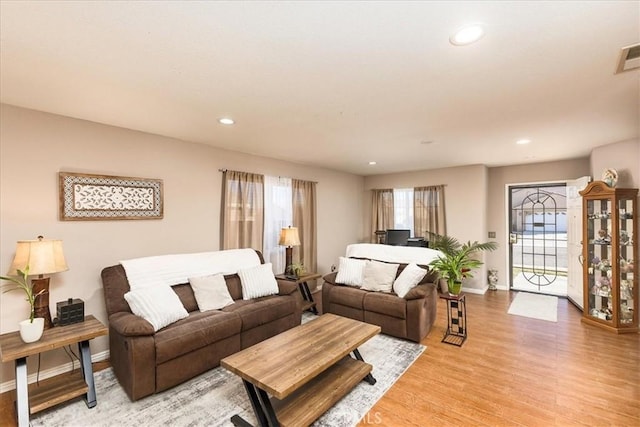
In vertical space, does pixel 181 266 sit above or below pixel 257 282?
above

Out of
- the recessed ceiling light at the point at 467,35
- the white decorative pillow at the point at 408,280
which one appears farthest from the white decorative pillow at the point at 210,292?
the recessed ceiling light at the point at 467,35

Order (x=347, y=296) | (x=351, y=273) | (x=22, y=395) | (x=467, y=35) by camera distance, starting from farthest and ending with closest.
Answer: (x=351, y=273), (x=347, y=296), (x=22, y=395), (x=467, y=35)

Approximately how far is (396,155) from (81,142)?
4.06m

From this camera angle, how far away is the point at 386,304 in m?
3.57

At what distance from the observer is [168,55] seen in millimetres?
1753

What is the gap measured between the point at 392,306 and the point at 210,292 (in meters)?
2.16

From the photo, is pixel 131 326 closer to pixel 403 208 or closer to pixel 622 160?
pixel 403 208

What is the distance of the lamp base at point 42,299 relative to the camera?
2402 mm

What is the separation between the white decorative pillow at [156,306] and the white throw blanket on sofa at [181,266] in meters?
0.19

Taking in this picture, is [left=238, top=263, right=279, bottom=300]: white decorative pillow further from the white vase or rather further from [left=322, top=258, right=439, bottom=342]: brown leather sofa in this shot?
the white vase

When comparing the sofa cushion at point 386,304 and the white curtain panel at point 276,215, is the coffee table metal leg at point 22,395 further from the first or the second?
the sofa cushion at point 386,304

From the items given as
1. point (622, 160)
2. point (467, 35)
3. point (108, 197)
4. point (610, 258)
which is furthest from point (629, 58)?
point (108, 197)

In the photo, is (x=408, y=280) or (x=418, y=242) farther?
(x=418, y=242)

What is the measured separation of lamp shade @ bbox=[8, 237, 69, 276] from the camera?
2.29 metres
